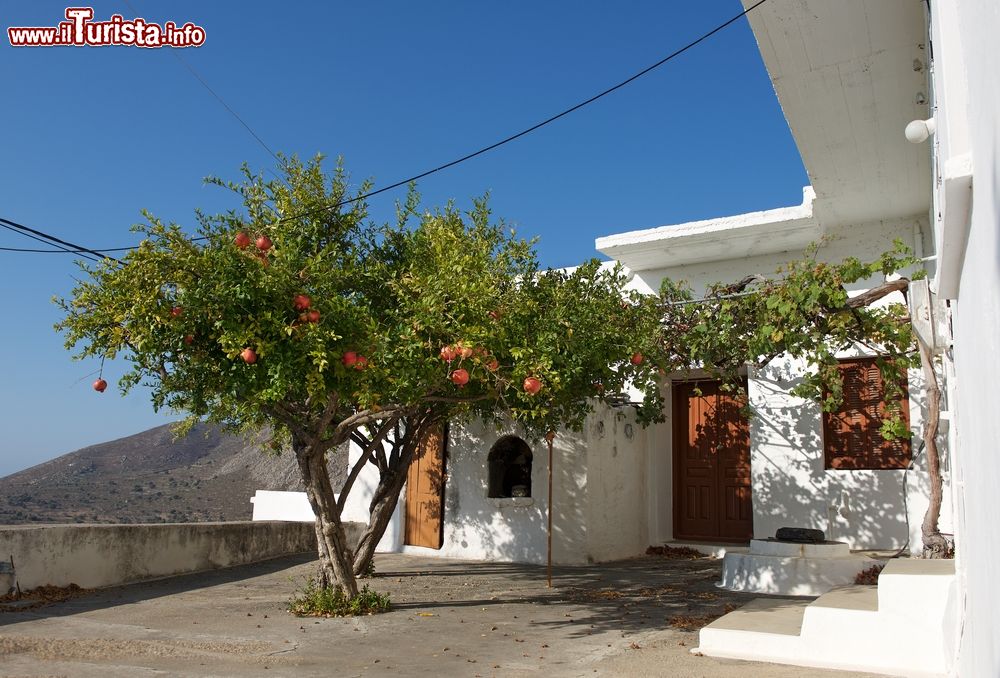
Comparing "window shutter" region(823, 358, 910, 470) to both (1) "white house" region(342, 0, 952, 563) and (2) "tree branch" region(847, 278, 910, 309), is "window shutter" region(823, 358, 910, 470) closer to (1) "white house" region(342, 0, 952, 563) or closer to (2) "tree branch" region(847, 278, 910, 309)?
(1) "white house" region(342, 0, 952, 563)

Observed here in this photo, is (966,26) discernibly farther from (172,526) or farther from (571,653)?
(172,526)

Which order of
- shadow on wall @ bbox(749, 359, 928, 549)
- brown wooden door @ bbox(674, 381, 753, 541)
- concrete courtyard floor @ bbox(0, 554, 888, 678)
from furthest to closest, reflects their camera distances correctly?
brown wooden door @ bbox(674, 381, 753, 541), shadow on wall @ bbox(749, 359, 928, 549), concrete courtyard floor @ bbox(0, 554, 888, 678)

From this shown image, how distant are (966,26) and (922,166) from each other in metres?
9.48

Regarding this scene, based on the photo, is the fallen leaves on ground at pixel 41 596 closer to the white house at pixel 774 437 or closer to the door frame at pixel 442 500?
the door frame at pixel 442 500

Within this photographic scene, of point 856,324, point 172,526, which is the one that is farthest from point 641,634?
point 172,526

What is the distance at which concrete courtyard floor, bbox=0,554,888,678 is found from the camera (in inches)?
240

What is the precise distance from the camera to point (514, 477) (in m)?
14.3

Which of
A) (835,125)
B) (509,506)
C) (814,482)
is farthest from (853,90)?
(509,506)

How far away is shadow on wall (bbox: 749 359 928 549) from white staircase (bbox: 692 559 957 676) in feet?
17.0

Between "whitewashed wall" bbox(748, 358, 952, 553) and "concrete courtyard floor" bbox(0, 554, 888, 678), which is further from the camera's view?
"whitewashed wall" bbox(748, 358, 952, 553)

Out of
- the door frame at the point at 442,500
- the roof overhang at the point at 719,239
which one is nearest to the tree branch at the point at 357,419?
the door frame at the point at 442,500

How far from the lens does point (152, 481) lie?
83.6 feet

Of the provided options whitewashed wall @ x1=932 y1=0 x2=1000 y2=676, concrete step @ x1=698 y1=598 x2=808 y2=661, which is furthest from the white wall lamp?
concrete step @ x1=698 y1=598 x2=808 y2=661

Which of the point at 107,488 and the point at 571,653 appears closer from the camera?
the point at 571,653
